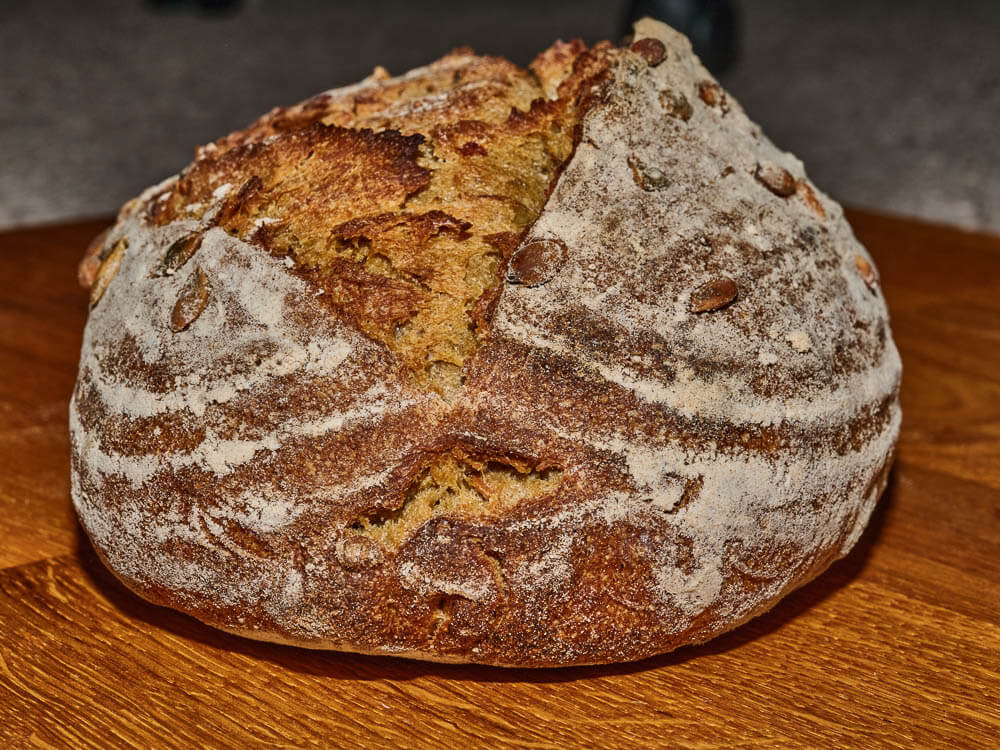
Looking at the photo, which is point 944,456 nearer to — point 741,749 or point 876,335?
point 876,335

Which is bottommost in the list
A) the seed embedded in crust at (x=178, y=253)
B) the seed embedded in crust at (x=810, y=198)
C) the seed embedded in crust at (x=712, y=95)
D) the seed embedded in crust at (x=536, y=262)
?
the seed embedded in crust at (x=178, y=253)

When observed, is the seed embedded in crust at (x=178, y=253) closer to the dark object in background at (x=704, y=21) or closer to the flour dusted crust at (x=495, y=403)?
the flour dusted crust at (x=495, y=403)

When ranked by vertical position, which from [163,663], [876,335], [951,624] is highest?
[876,335]

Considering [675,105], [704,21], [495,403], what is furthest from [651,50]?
[704,21]

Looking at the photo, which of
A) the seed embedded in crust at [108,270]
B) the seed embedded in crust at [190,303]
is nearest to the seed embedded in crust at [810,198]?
the seed embedded in crust at [190,303]

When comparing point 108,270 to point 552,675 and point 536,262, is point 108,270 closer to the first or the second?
point 536,262

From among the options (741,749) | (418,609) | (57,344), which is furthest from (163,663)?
(57,344)
